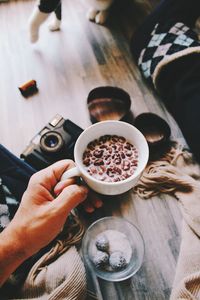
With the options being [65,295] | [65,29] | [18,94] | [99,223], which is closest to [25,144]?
[18,94]

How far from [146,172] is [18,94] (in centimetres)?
64

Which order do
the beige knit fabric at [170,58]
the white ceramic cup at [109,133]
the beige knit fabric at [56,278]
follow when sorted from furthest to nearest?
the beige knit fabric at [170,58] → the beige knit fabric at [56,278] → the white ceramic cup at [109,133]

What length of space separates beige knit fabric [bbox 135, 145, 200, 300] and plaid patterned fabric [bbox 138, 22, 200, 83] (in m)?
0.36

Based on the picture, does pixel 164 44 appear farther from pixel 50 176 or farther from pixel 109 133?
pixel 50 176

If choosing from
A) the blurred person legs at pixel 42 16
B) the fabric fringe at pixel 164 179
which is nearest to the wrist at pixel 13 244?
the fabric fringe at pixel 164 179

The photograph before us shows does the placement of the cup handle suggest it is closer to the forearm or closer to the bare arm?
the bare arm

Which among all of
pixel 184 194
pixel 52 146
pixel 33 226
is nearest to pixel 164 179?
pixel 184 194

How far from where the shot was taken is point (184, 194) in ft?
3.01

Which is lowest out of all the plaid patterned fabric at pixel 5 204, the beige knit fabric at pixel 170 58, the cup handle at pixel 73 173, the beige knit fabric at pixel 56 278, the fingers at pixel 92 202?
the fingers at pixel 92 202

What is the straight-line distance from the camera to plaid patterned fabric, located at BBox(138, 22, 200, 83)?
1094 millimetres

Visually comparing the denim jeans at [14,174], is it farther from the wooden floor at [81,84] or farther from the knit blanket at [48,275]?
the wooden floor at [81,84]

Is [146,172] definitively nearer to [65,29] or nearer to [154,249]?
[154,249]

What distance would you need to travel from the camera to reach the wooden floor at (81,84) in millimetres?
845

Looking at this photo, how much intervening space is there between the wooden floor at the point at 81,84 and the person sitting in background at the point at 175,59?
0.07 m
